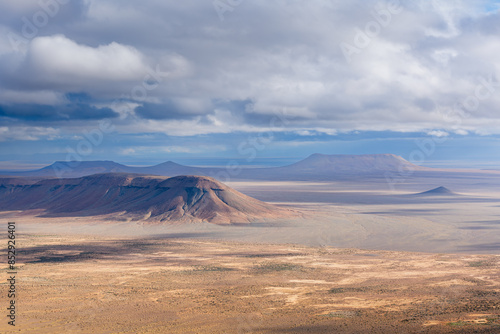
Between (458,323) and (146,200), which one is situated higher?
(146,200)

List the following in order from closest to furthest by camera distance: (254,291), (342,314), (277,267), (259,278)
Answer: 1. (342,314)
2. (254,291)
3. (259,278)
4. (277,267)

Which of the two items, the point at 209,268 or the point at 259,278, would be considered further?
the point at 209,268

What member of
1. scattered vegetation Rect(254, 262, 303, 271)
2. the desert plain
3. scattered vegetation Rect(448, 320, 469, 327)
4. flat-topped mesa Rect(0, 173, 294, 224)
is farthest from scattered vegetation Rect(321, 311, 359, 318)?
flat-topped mesa Rect(0, 173, 294, 224)

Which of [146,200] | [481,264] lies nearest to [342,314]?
[481,264]

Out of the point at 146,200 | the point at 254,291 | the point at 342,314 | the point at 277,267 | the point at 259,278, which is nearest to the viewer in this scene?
the point at 342,314

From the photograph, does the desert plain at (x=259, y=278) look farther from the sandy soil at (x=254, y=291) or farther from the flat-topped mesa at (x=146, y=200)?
the flat-topped mesa at (x=146, y=200)

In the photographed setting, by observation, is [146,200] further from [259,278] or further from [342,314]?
[342,314]

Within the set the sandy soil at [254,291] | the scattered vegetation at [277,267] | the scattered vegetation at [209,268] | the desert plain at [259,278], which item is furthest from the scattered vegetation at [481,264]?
the scattered vegetation at [209,268]
